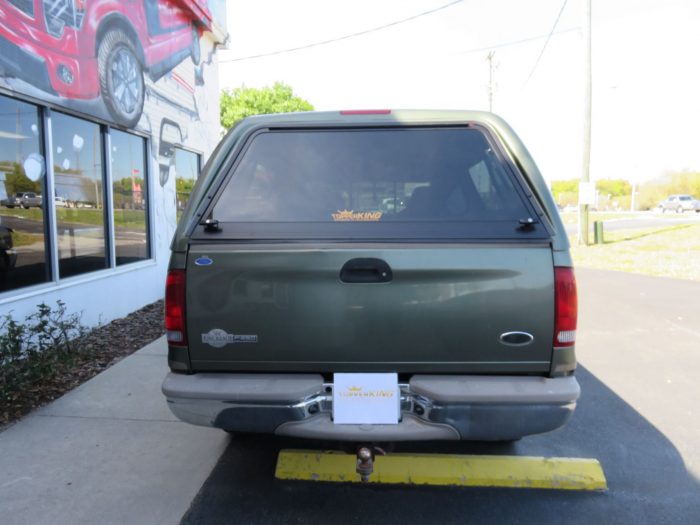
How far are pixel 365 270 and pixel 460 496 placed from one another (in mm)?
1503

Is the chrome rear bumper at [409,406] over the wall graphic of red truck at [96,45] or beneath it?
beneath

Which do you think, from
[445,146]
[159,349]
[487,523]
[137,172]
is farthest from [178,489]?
[137,172]

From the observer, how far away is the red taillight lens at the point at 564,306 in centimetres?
246

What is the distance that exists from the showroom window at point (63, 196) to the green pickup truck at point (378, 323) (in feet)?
12.0

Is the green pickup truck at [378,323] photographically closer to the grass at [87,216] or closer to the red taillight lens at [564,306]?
the red taillight lens at [564,306]

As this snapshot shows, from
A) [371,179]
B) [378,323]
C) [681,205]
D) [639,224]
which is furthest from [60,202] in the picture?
[681,205]

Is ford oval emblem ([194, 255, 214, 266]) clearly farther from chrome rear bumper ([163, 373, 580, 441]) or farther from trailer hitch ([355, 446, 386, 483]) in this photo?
trailer hitch ([355, 446, 386, 483])

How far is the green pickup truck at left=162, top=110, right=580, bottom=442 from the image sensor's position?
2.45 m

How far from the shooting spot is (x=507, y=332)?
97.0 inches

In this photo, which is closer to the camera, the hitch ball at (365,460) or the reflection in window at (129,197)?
the hitch ball at (365,460)

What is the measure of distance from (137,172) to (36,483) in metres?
5.78

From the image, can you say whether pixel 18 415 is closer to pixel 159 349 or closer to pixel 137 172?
pixel 159 349

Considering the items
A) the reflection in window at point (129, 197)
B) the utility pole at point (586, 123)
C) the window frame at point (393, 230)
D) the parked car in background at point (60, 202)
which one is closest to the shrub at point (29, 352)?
the parked car in background at point (60, 202)

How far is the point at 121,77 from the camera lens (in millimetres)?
7059
